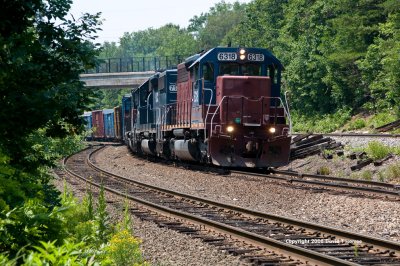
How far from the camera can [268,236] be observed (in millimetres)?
9586

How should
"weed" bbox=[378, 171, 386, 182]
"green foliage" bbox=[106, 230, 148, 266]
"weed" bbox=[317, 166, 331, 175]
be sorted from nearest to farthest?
"green foliage" bbox=[106, 230, 148, 266] < "weed" bbox=[378, 171, 386, 182] < "weed" bbox=[317, 166, 331, 175]

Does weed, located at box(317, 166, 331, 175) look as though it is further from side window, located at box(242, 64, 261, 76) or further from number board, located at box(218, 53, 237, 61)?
number board, located at box(218, 53, 237, 61)

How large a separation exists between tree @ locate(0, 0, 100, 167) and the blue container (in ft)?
143

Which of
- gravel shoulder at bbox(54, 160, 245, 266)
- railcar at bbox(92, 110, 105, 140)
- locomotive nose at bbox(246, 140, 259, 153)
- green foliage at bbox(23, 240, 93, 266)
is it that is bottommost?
railcar at bbox(92, 110, 105, 140)

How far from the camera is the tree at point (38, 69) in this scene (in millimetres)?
7762

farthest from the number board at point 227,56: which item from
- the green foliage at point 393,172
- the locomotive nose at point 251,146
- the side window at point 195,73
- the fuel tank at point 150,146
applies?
the fuel tank at point 150,146

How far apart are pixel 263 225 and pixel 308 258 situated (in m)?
2.74

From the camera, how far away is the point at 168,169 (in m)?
24.3

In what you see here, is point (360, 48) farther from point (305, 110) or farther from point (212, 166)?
point (212, 166)

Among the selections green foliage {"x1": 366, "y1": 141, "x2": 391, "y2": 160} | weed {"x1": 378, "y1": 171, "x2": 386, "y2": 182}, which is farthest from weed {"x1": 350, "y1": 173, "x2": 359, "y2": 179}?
green foliage {"x1": 366, "y1": 141, "x2": 391, "y2": 160}

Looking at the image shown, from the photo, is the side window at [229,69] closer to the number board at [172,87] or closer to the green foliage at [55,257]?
the number board at [172,87]

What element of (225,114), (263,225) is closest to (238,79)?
(225,114)

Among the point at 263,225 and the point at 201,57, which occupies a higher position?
the point at 201,57

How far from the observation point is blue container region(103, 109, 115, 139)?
176ft
